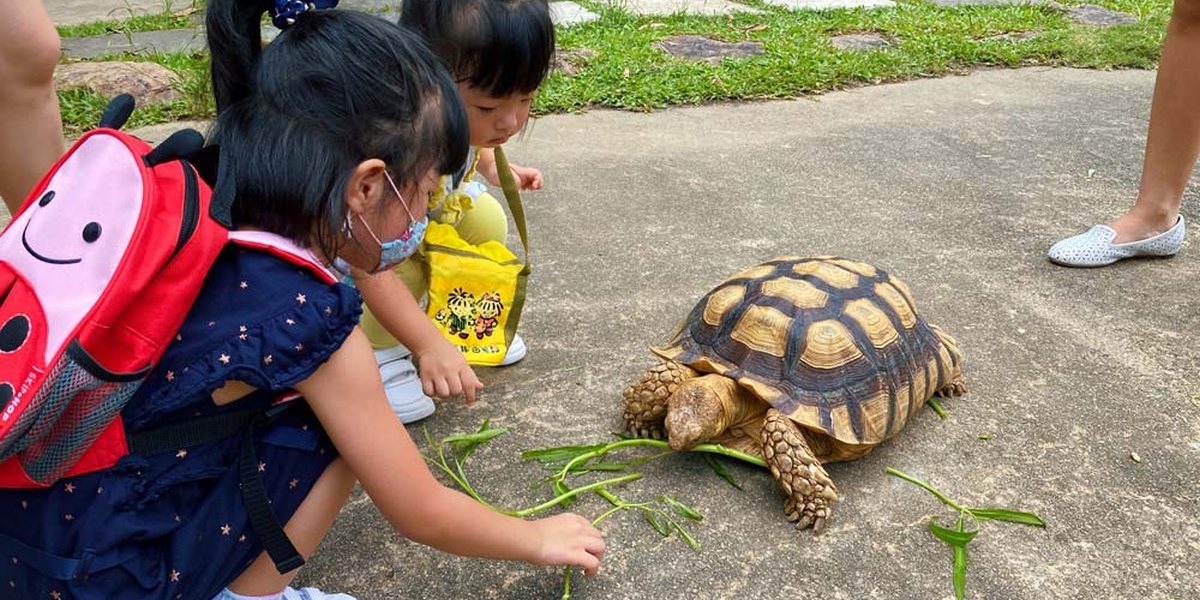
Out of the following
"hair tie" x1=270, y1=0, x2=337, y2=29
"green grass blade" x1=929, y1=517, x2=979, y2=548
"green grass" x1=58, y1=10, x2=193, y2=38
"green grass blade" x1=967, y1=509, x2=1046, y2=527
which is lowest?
"green grass" x1=58, y1=10, x2=193, y2=38

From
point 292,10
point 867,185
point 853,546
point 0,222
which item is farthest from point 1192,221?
point 0,222

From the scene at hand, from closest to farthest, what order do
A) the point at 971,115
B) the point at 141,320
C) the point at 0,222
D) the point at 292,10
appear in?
the point at 141,320 < the point at 292,10 < the point at 0,222 < the point at 971,115

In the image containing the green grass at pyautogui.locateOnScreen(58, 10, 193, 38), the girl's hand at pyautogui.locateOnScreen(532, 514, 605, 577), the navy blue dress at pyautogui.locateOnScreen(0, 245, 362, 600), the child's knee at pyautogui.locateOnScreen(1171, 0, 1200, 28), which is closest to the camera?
the navy blue dress at pyautogui.locateOnScreen(0, 245, 362, 600)

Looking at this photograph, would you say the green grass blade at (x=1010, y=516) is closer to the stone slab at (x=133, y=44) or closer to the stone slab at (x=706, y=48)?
the stone slab at (x=706, y=48)

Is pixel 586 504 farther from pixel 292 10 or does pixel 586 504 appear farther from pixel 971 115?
pixel 971 115

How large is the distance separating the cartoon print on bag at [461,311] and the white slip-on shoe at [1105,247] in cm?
178

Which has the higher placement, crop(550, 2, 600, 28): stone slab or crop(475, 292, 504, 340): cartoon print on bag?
crop(475, 292, 504, 340): cartoon print on bag

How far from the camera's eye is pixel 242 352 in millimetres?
1176

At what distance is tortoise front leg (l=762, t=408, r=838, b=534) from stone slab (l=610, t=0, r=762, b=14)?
4.89 meters

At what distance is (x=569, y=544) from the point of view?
4.74ft

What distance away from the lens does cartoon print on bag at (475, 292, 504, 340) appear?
205 cm

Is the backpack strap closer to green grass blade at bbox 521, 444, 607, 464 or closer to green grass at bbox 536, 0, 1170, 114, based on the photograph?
green grass blade at bbox 521, 444, 607, 464

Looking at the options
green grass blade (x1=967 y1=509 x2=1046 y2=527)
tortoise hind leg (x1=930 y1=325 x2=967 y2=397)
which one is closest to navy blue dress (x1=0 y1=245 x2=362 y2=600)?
green grass blade (x1=967 y1=509 x2=1046 y2=527)

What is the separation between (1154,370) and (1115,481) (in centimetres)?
52
